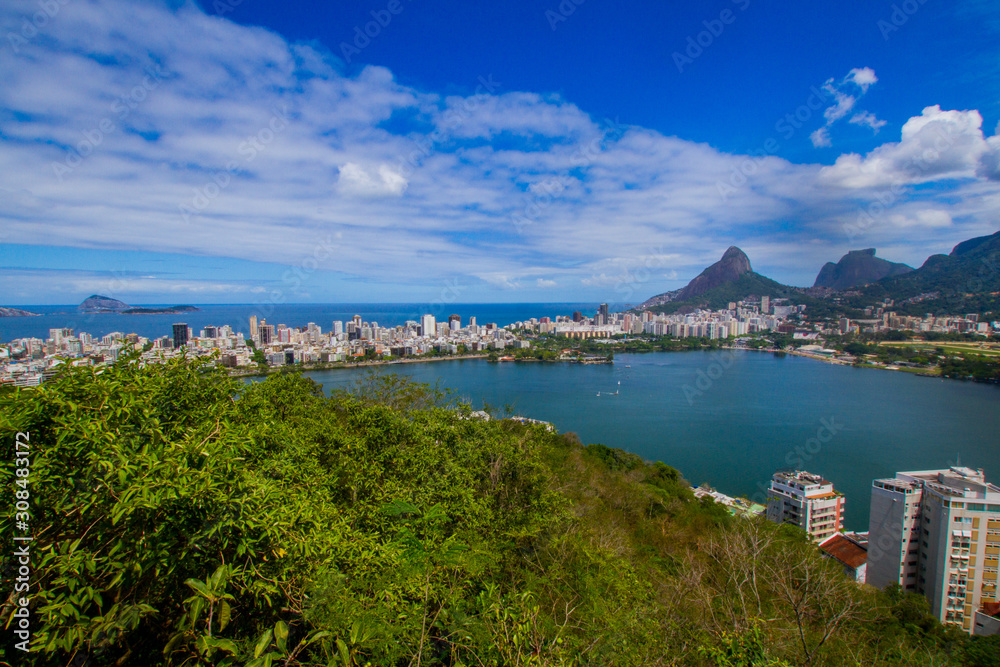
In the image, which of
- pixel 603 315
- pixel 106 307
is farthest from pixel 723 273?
pixel 106 307

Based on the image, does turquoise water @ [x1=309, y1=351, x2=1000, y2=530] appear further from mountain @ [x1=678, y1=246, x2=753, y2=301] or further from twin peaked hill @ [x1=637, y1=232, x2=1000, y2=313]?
mountain @ [x1=678, y1=246, x2=753, y2=301]

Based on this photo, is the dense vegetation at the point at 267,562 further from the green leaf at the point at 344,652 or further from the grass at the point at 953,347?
the grass at the point at 953,347

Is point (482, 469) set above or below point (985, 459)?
above

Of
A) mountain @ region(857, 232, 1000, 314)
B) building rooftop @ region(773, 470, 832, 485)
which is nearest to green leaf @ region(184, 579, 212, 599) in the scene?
building rooftop @ region(773, 470, 832, 485)

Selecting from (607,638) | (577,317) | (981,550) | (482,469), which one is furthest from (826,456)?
(577,317)

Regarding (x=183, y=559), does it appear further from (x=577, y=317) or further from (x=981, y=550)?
(x=577, y=317)

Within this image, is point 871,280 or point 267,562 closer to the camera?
point 267,562

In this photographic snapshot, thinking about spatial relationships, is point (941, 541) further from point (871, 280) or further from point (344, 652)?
point (871, 280)
